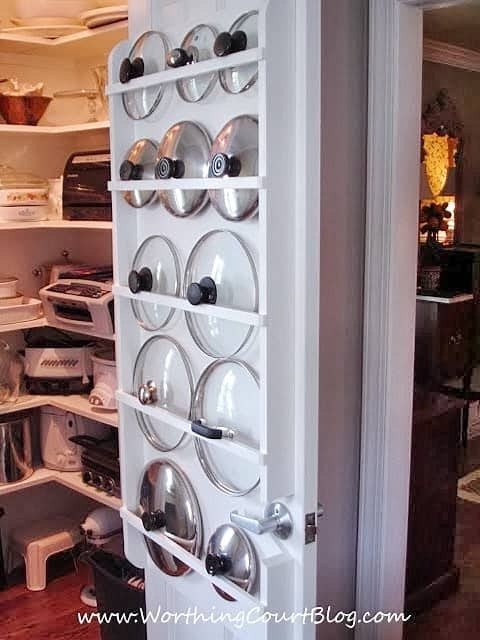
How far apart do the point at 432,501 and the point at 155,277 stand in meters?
1.46

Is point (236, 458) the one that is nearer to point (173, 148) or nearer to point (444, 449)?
point (173, 148)

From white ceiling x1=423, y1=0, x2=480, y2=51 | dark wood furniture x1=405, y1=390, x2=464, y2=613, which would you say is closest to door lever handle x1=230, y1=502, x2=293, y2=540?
dark wood furniture x1=405, y1=390, x2=464, y2=613

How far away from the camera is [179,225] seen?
163 cm

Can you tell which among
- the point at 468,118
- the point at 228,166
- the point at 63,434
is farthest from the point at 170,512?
the point at 468,118

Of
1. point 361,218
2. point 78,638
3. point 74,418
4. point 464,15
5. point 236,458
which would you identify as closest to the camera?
point 236,458

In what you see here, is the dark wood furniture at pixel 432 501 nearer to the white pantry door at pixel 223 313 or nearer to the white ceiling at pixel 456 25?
the white pantry door at pixel 223 313

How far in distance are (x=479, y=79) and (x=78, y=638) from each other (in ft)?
12.7

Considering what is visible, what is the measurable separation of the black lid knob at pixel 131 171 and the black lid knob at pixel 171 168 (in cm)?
14

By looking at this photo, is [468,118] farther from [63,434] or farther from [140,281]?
[140,281]

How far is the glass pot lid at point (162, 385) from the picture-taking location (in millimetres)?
1644

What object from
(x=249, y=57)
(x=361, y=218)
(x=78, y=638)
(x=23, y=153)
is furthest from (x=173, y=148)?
(x=78, y=638)

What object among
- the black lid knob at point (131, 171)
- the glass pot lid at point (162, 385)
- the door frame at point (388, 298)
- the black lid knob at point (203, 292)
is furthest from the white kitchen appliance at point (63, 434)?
the black lid knob at point (203, 292)

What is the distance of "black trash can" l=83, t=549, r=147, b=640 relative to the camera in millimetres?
→ 2197

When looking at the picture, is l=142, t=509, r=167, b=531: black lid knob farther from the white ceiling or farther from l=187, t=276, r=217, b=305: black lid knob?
the white ceiling
